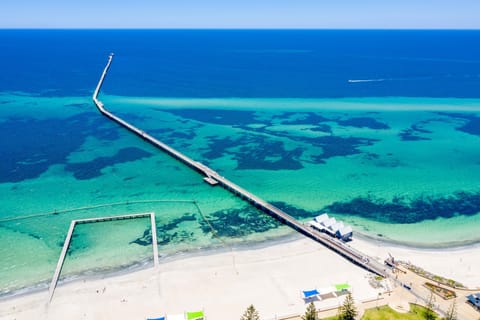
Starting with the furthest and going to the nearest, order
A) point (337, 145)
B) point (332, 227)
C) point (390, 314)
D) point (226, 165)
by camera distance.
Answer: point (337, 145) → point (226, 165) → point (332, 227) → point (390, 314)

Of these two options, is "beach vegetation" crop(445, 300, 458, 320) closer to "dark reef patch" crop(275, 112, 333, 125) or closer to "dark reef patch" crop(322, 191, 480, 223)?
"dark reef patch" crop(322, 191, 480, 223)

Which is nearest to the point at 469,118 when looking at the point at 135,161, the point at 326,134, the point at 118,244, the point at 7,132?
the point at 326,134

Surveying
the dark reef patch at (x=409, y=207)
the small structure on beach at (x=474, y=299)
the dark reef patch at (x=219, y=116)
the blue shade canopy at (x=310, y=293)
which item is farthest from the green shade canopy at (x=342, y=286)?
the dark reef patch at (x=219, y=116)

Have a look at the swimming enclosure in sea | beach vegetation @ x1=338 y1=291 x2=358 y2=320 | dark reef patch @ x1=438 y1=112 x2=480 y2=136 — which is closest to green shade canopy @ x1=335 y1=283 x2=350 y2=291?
beach vegetation @ x1=338 y1=291 x2=358 y2=320

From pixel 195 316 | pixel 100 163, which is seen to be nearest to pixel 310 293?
pixel 195 316

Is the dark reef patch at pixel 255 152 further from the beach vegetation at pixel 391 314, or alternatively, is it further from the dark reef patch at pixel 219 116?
the beach vegetation at pixel 391 314

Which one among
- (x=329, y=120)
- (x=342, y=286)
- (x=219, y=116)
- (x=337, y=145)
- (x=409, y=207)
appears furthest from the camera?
Result: (x=219, y=116)

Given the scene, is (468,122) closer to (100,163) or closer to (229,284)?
(229,284)
